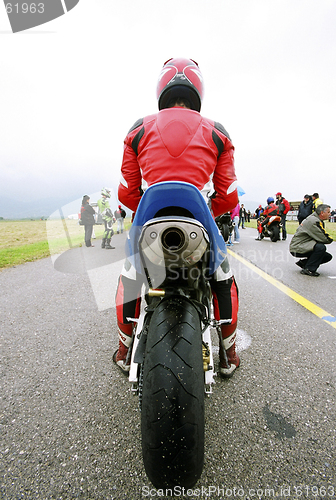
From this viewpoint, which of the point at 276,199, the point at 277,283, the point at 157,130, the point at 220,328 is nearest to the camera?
the point at 157,130

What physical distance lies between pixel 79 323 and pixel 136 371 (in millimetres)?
1735

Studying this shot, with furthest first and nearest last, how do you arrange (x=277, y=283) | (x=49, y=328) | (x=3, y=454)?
(x=277, y=283) < (x=49, y=328) < (x=3, y=454)

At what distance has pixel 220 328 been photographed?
185 centimetres

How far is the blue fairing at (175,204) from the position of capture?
1196mm

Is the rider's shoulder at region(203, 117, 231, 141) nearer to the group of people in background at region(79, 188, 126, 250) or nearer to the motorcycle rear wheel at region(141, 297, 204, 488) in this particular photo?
the motorcycle rear wheel at region(141, 297, 204, 488)

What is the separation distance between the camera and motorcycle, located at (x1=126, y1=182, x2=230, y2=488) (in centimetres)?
97

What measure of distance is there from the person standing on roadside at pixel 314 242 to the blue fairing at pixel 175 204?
4.38m

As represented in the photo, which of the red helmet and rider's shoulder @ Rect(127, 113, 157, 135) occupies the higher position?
the red helmet

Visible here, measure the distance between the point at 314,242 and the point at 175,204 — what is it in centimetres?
468

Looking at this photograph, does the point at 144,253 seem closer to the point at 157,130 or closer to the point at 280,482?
the point at 157,130

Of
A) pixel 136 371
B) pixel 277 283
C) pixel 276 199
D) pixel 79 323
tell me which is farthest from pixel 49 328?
pixel 276 199

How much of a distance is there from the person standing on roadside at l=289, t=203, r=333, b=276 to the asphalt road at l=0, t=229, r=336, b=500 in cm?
211

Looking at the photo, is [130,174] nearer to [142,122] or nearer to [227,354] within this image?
[142,122]

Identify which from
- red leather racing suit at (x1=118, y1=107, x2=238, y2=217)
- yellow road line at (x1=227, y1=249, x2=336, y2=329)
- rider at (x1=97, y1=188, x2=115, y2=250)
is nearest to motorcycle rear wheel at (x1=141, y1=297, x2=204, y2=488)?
red leather racing suit at (x1=118, y1=107, x2=238, y2=217)
